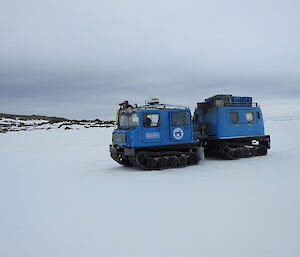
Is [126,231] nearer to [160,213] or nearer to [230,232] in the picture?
[160,213]

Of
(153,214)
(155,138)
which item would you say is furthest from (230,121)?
(153,214)

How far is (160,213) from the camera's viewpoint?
5441mm

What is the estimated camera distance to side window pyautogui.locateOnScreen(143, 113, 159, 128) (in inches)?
414

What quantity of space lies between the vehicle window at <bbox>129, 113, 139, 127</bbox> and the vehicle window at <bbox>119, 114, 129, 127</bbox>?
0.82 feet

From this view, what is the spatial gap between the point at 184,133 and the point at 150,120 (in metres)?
1.56

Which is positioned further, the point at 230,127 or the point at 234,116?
the point at 234,116

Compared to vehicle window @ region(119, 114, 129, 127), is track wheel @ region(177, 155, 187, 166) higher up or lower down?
lower down

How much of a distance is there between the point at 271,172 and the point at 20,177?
852 cm

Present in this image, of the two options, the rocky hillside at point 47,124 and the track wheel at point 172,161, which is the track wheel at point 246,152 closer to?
the track wheel at point 172,161

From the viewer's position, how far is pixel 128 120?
434 inches

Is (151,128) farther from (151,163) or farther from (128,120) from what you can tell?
(151,163)

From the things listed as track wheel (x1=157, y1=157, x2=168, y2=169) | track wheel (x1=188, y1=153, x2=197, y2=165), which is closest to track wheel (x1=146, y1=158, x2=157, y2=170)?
track wheel (x1=157, y1=157, x2=168, y2=169)

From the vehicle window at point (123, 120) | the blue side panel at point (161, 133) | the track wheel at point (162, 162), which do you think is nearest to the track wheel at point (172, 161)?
the track wheel at point (162, 162)

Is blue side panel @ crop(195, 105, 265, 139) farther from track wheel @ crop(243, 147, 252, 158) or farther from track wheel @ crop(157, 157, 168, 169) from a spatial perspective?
track wheel @ crop(157, 157, 168, 169)
